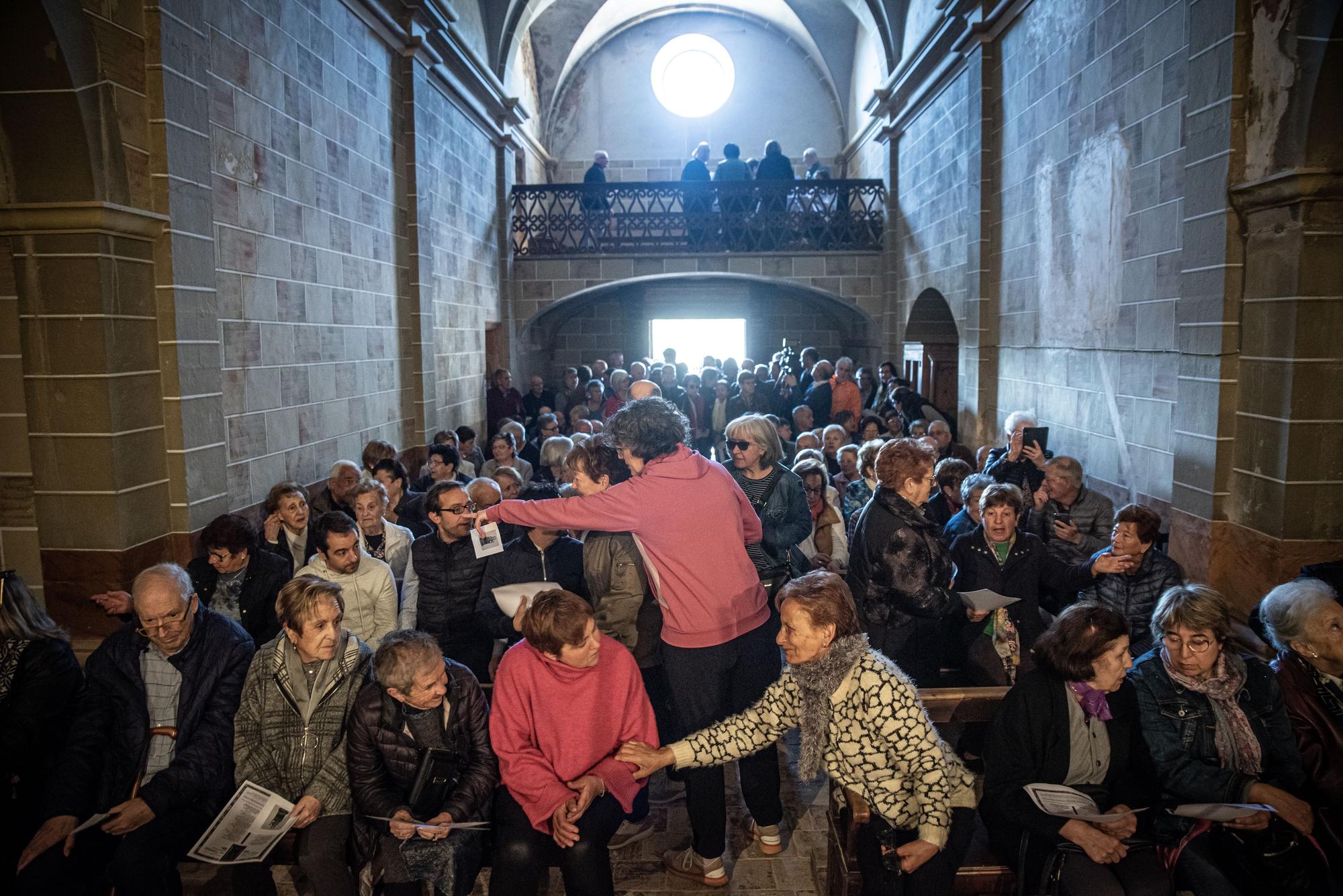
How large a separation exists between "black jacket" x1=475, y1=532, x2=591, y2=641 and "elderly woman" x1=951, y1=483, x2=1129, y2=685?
180 centimetres

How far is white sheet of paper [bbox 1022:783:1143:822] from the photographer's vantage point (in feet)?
9.59

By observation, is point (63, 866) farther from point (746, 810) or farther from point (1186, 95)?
point (1186, 95)

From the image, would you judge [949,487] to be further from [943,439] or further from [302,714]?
[302,714]

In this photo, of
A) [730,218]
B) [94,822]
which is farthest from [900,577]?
[730,218]

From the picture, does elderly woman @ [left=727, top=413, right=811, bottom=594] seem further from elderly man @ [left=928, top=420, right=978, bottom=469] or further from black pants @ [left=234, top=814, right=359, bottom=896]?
elderly man @ [left=928, top=420, right=978, bottom=469]

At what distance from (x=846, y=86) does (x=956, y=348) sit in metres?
6.61

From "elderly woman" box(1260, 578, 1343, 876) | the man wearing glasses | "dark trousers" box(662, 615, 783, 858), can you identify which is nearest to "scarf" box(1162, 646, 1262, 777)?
"elderly woman" box(1260, 578, 1343, 876)

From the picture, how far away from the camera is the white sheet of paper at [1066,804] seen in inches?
115

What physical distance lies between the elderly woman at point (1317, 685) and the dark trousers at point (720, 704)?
6.02 feet

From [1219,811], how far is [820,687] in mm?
1265

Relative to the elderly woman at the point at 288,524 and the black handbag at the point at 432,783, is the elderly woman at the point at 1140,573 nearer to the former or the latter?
the black handbag at the point at 432,783

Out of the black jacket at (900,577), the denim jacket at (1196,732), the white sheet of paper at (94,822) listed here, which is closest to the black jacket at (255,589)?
the white sheet of paper at (94,822)

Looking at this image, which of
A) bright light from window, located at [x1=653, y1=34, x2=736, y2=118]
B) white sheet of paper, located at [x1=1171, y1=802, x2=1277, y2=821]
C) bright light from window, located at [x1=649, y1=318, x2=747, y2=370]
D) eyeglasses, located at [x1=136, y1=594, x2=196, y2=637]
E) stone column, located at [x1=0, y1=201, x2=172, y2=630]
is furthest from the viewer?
bright light from window, located at [x1=649, y1=318, x2=747, y2=370]

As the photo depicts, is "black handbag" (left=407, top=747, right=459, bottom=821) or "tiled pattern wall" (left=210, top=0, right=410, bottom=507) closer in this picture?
"black handbag" (left=407, top=747, right=459, bottom=821)
